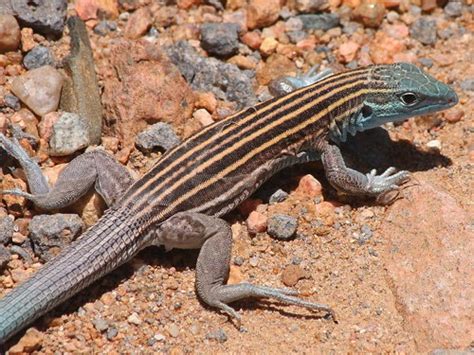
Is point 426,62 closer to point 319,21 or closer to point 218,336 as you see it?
point 319,21

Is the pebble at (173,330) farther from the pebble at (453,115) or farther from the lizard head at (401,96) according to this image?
the pebble at (453,115)

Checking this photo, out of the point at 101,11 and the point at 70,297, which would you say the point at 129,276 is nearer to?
the point at 70,297

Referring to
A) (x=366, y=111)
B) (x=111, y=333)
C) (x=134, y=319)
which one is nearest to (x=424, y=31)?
(x=366, y=111)

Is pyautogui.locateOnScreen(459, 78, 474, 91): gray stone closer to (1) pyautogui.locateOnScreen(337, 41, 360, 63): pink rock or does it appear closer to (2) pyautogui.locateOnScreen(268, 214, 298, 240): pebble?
(1) pyautogui.locateOnScreen(337, 41, 360, 63): pink rock

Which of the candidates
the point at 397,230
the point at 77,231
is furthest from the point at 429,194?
the point at 77,231

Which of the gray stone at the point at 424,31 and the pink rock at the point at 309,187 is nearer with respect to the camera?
the pink rock at the point at 309,187

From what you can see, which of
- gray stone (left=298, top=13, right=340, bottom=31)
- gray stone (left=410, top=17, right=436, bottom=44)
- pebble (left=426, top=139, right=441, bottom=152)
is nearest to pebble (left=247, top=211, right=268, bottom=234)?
pebble (left=426, top=139, right=441, bottom=152)

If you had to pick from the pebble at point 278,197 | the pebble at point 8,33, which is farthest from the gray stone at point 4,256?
the pebble at point 278,197
